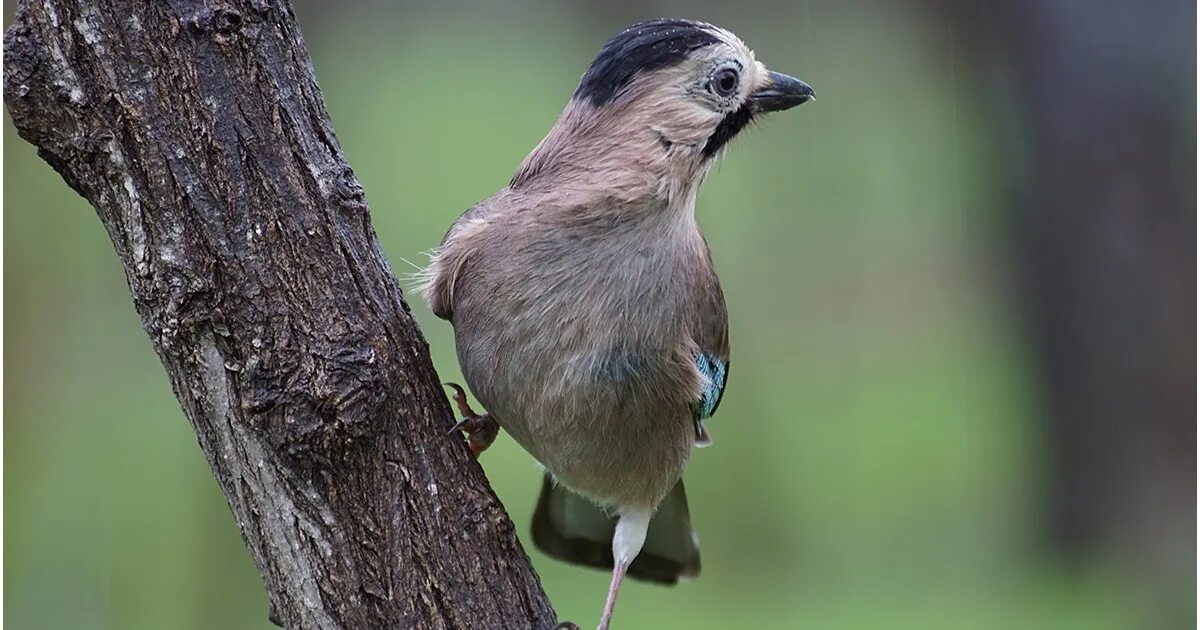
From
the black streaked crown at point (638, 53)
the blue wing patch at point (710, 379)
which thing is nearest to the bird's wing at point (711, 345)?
the blue wing patch at point (710, 379)

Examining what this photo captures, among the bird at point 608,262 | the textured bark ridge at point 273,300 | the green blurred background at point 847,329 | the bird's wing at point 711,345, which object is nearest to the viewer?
the textured bark ridge at point 273,300

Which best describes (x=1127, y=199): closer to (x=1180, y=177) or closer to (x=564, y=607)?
(x=1180, y=177)

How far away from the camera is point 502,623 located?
7.48ft

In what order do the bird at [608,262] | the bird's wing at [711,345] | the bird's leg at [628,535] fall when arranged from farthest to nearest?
the bird's leg at [628,535] < the bird's wing at [711,345] < the bird at [608,262]

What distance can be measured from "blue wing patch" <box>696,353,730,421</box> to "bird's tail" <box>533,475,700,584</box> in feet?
1.19

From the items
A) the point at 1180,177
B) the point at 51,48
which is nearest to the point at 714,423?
the point at 1180,177

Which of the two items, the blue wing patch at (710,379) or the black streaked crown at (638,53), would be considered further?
the blue wing patch at (710,379)

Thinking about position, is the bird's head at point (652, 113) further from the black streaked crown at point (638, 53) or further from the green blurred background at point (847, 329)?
the green blurred background at point (847, 329)

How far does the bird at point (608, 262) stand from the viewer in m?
2.54

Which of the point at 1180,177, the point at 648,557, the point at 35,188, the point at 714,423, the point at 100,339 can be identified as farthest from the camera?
the point at 714,423

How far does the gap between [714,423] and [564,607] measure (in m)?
1.44

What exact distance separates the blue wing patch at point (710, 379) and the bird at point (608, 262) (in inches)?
1.3

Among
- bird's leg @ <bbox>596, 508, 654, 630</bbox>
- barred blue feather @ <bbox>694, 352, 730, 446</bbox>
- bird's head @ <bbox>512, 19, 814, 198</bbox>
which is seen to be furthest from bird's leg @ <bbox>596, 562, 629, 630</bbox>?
bird's head @ <bbox>512, 19, 814, 198</bbox>

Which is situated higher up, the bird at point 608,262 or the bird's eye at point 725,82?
the bird's eye at point 725,82
